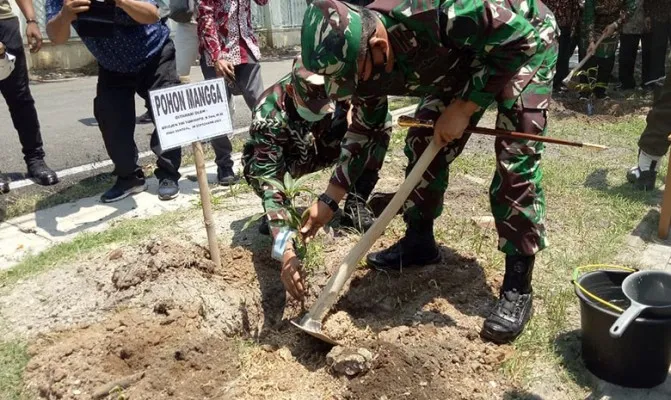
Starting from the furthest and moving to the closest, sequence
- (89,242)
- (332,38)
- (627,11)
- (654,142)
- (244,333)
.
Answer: (627,11), (654,142), (89,242), (244,333), (332,38)

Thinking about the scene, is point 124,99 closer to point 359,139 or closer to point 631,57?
point 359,139

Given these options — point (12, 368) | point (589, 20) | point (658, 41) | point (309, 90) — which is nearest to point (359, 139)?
point (309, 90)

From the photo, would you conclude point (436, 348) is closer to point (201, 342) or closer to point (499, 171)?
point (499, 171)

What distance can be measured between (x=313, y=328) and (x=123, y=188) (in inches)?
98.1

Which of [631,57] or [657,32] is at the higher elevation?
[657,32]

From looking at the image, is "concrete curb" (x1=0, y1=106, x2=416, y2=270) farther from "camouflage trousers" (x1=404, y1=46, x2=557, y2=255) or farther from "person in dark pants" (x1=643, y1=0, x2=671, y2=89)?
"person in dark pants" (x1=643, y1=0, x2=671, y2=89)

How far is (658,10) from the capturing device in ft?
22.9

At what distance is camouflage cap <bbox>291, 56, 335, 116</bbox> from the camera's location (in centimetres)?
253

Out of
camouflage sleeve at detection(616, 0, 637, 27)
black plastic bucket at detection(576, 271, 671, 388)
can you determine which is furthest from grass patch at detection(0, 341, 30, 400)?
camouflage sleeve at detection(616, 0, 637, 27)

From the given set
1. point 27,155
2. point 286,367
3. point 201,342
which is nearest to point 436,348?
point 286,367

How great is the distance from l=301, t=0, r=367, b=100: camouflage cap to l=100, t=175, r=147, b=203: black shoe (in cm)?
281

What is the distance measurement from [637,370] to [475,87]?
1147 mm

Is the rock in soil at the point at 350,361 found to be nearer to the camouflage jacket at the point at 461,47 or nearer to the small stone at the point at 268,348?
the small stone at the point at 268,348

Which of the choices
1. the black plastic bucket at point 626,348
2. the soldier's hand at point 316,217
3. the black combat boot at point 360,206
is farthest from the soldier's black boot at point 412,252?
the black plastic bucket at point 626,348
